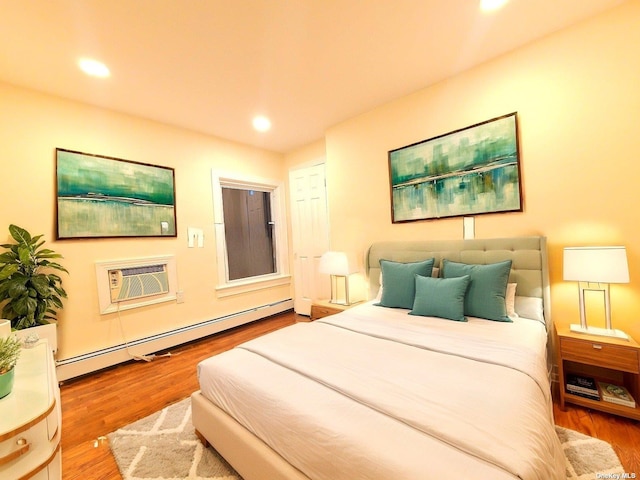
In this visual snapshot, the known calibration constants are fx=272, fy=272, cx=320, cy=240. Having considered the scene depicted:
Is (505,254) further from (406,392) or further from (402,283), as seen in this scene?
(406,392)

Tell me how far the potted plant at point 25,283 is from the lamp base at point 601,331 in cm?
401

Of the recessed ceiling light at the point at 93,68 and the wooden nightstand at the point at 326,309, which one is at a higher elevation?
the recessed ceiling light at the point at 93,68

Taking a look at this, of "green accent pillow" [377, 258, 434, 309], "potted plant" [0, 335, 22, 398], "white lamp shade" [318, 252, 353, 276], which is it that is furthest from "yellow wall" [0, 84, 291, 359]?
"green accent pillow" [377, 258, 434, 309]

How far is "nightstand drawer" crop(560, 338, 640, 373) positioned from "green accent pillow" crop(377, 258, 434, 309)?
1.00 meters

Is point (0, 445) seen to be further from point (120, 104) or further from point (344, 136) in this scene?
point (344, 136)

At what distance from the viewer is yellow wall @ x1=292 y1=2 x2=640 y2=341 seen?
Result: 1.83 metres

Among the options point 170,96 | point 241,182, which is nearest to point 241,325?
point 241,182

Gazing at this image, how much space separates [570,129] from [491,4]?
106 cm

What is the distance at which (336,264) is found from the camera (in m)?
3.07

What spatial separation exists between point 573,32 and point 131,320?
462cm

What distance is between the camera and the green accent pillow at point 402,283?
2340 millimetres

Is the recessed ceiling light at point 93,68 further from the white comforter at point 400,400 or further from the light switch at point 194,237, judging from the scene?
the white comforter at point 400,400

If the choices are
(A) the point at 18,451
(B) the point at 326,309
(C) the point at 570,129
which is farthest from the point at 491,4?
(A) the point at 18,451

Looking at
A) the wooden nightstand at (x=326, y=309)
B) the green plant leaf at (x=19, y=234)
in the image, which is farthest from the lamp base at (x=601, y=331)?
the green plant leaf at (x=19, y=234)
